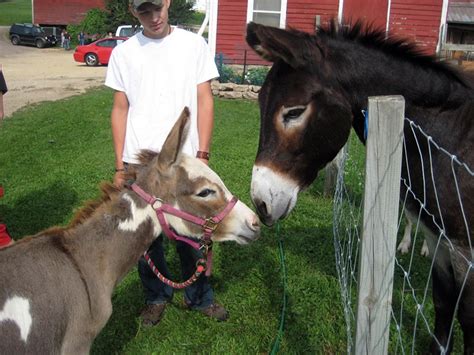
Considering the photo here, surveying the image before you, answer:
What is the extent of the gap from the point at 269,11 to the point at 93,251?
17.5 metres

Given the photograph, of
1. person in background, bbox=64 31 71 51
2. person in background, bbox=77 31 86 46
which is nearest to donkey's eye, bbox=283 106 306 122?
person in background, bbox=77 31 86 46

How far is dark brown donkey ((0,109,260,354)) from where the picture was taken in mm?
2459

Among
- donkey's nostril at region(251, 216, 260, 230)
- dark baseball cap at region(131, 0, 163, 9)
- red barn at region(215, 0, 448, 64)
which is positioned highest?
red barn at region(215, 0, 448, 64)

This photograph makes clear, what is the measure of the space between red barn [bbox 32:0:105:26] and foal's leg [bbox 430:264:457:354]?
48.1 m

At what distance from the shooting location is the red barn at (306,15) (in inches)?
731

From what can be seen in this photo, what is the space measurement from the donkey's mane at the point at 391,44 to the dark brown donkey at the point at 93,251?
1035 millimetres

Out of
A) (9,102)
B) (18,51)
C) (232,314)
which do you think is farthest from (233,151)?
(18,51)

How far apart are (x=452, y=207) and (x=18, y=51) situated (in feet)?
130

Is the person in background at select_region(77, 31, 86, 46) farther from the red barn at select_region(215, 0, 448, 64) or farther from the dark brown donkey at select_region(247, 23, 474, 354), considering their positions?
the dark brown donkey at select_region(247, 23, 474, 354)

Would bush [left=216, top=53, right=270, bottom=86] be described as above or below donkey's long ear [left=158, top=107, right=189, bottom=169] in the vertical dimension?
below

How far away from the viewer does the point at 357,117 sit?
2.84m

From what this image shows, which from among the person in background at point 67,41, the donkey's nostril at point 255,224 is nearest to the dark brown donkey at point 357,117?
the donkey's nostril at point 255,224

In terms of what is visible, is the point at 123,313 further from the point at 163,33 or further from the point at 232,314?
the point at 163,33

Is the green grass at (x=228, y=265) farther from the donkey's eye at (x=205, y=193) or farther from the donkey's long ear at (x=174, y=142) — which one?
the donkey's long ear at (x=174, y=142)
